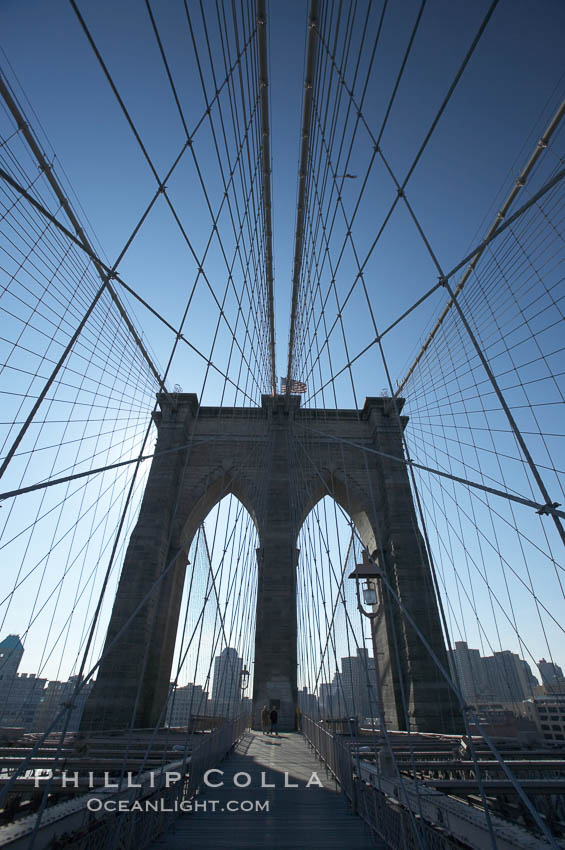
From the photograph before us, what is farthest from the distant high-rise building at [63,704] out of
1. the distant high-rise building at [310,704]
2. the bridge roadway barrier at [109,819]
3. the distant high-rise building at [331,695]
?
the distant high-rise building at [310,704]

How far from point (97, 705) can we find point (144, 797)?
30.6 ft

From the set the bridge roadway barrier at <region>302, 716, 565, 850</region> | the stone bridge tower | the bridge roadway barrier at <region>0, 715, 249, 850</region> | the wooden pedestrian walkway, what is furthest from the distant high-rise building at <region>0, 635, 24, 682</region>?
the bridge roadway barrier at <region>302, 716, 565, 850</region>

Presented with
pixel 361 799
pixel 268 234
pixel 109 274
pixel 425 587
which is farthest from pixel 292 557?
pixel 109 274

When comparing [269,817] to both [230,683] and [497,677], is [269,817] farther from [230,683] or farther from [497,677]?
→ [497,677]

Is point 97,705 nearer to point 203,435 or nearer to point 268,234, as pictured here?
point 203,435

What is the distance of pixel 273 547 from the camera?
520 inches

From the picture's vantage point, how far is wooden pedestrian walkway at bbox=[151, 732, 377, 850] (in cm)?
246

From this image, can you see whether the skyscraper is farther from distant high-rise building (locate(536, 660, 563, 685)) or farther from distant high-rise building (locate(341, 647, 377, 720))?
distant high-rise building (locate(341, 647, 377, 720))

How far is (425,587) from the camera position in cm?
1135

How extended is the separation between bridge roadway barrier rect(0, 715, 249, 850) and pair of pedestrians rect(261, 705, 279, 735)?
7.56 metres

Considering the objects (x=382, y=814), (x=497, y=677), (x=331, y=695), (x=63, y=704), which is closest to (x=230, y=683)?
(x=331, y=695)

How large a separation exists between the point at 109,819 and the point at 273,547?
11287 millimetres

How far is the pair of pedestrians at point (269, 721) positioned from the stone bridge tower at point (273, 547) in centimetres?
77

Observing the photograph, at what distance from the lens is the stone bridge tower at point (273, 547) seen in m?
10.6
